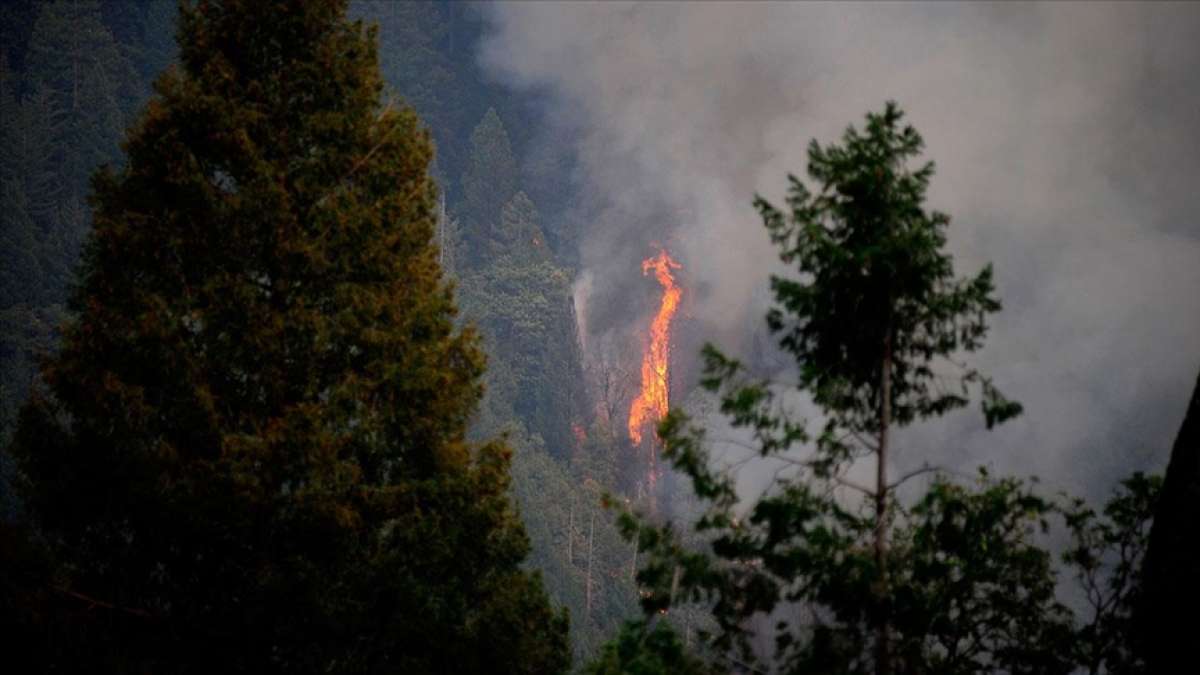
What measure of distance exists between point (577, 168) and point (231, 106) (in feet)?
549

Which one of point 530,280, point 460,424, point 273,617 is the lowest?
point 273,617

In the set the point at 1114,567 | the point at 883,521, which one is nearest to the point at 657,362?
the point at 1114,567

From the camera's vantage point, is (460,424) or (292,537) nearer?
(292,537)

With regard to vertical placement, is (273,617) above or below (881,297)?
below

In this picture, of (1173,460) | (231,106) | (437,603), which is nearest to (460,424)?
(437,603)

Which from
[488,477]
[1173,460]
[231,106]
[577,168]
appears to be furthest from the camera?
[577,168]

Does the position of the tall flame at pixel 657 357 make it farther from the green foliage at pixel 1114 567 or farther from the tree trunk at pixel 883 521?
the tree trunk at pixel 883 521

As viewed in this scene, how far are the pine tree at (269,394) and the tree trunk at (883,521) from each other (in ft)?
12.9

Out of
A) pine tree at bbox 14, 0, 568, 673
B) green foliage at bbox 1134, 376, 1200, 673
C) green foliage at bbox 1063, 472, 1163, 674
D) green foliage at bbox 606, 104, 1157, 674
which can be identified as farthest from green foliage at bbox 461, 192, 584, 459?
green foliage at bbox 1134, 376, 1200, 673

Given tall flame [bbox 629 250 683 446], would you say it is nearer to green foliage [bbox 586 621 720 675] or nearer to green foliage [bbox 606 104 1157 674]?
green foliage [bbox 586 621 720 675]

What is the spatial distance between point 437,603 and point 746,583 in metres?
3.24

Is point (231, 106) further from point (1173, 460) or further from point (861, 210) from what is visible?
point (1173, 460)

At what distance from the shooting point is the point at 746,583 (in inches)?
318

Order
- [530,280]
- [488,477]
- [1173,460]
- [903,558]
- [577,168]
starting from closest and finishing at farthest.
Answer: [1173,460] < [903,558] < [488,477] < [530,280] < [577,168]
